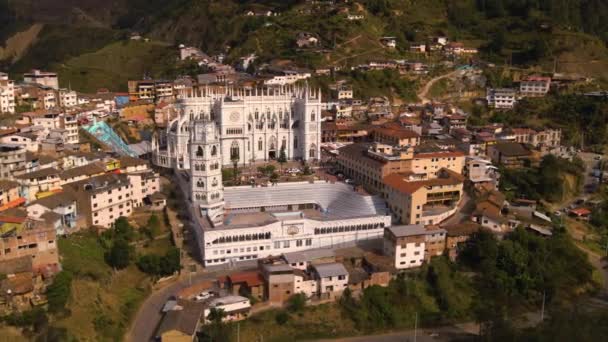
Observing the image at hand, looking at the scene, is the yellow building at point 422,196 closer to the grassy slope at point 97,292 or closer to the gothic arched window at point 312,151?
the gothic arched window at point 312,151

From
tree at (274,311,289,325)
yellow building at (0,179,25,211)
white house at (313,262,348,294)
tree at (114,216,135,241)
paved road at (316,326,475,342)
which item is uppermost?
yellow building at (0,179,25,211)

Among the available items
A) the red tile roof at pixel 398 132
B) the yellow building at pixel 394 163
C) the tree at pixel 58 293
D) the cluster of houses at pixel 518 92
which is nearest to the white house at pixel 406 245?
the yellow building at pixel 394 163

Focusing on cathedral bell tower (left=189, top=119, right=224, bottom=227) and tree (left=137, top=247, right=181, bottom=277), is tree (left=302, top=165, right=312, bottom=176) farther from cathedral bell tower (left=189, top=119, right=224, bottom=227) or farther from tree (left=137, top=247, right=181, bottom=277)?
tree (left=137, top=247, right=181, bottom=277)

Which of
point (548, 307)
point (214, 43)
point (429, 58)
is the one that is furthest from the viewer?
point (214, 43)

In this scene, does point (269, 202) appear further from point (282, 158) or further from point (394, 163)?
point (282, 158)

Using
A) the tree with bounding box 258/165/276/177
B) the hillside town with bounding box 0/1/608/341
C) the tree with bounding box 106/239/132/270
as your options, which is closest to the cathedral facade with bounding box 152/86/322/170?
the hillside town with bounding box 0/1/608/341

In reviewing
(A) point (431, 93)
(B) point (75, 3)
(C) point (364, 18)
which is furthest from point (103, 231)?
(B) point (75, 3)

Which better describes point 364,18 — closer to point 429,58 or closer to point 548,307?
point 429,58
